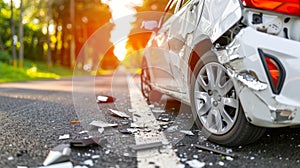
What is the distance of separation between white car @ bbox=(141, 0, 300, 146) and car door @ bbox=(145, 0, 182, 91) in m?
0.78

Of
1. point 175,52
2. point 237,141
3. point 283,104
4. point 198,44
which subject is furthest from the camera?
point 175,52

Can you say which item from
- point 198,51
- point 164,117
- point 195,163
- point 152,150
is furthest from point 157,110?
point 195,163

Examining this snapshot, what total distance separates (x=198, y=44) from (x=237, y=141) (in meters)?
0.97

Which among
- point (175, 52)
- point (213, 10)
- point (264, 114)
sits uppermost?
point (213, 10)

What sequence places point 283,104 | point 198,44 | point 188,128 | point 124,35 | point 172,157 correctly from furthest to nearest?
point 124,35 → point 188,128 → point 198,44 → point 172,157 → point 283,104

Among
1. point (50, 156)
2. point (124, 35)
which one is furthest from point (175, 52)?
point (124, 35)

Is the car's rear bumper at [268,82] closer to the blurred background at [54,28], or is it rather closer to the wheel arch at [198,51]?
the wheel arch at [198,51]

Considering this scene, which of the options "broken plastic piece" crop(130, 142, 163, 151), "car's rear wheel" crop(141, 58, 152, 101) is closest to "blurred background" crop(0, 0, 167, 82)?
"car's rear wheel" crop(141, 58, 152, 101)

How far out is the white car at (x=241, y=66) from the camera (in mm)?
2252

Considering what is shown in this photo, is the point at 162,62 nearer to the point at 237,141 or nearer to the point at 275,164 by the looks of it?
the point at 237,141

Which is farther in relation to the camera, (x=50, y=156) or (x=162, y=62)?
(x=162, y=62)

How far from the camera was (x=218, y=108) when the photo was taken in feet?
9.21

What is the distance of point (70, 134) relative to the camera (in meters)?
3.21

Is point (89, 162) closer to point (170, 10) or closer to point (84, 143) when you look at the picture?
point (84, 143)
